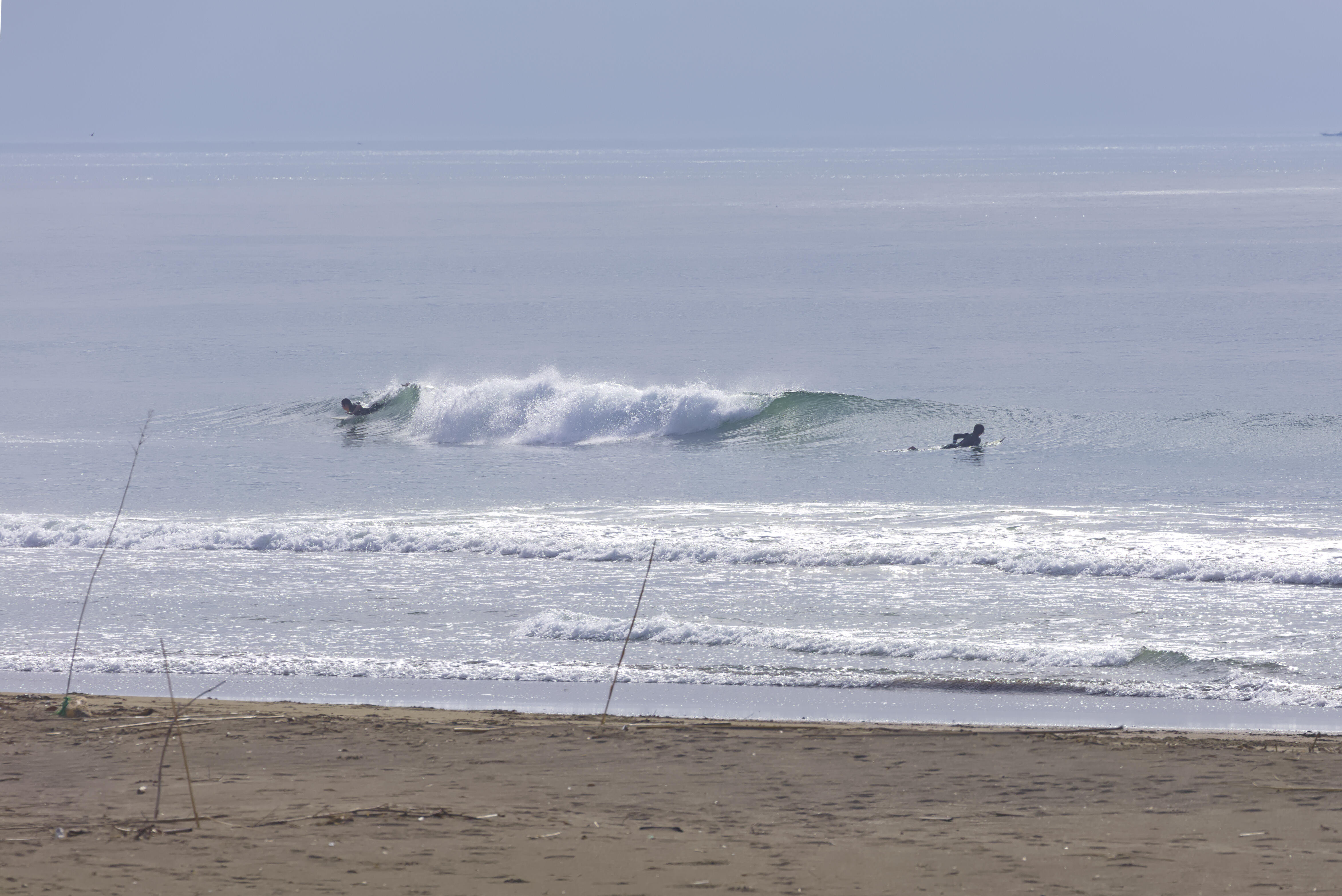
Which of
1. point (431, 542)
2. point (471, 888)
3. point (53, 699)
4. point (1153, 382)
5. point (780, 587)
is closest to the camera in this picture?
point (471, 888)

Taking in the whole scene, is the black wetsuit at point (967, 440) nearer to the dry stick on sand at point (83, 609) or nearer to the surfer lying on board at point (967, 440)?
the surfer lying on board at point (967, 440)

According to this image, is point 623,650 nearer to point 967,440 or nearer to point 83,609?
point 83,609

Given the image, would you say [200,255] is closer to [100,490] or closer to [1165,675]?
[100,490]

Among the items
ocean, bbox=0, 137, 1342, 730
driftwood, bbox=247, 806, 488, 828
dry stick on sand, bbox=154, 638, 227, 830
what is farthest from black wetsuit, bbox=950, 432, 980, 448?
driftwood, bbox=247, 806, 488, 828

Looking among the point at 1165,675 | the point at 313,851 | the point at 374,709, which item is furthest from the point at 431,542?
the point at 313,851

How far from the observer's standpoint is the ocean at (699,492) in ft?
39.3

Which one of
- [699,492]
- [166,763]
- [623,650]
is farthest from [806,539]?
[166,763]

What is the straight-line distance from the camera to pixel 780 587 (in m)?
14.9

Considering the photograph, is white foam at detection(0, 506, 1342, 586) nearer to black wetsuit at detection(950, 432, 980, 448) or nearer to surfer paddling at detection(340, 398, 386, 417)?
black wetsuit at detection(950, 432, 980, 448)

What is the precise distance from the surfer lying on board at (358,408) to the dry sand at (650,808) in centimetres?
1978

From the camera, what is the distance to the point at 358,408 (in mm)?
29859

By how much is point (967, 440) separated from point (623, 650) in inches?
669

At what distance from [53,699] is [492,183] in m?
168

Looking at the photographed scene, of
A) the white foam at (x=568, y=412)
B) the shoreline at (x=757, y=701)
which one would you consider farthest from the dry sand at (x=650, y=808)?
the white foam at (x=568, y=412)
